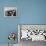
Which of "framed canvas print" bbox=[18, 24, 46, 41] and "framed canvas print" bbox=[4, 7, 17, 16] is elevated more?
"framed canvas print" bbox=[4, 7, 17, 16]

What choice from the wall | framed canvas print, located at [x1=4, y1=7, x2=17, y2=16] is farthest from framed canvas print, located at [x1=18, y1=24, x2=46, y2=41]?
framed canvas print, located at [x1=4, y1=7, x2=17, y2=16]

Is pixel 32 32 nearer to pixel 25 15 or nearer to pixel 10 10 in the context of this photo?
pixel 25 15

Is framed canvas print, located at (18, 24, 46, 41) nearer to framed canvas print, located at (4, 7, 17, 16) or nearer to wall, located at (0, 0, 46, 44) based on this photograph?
wall, located at (0, 0, 46, 44)

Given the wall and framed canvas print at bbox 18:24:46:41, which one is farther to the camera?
the wall

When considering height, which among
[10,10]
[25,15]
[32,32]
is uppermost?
[10,10]

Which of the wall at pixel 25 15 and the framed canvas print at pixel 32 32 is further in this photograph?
the wall at pixel 25 15

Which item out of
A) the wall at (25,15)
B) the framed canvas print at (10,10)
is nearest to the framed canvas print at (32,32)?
the wall at (25,15)

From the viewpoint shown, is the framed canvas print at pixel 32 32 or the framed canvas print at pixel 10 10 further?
the framed canvas print at pixel 10 10

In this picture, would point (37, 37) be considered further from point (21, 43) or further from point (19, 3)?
point (19, 3)

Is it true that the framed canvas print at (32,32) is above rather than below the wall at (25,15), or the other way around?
below

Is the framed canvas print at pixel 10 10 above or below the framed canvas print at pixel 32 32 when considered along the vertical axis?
above

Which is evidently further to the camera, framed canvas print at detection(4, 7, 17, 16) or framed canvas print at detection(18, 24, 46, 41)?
framed canvas print at detection(4, 7, 17, 16)

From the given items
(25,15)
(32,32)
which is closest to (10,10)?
(25,15)

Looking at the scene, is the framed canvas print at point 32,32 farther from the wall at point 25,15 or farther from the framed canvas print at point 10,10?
the framed canvas print at point 10,10
